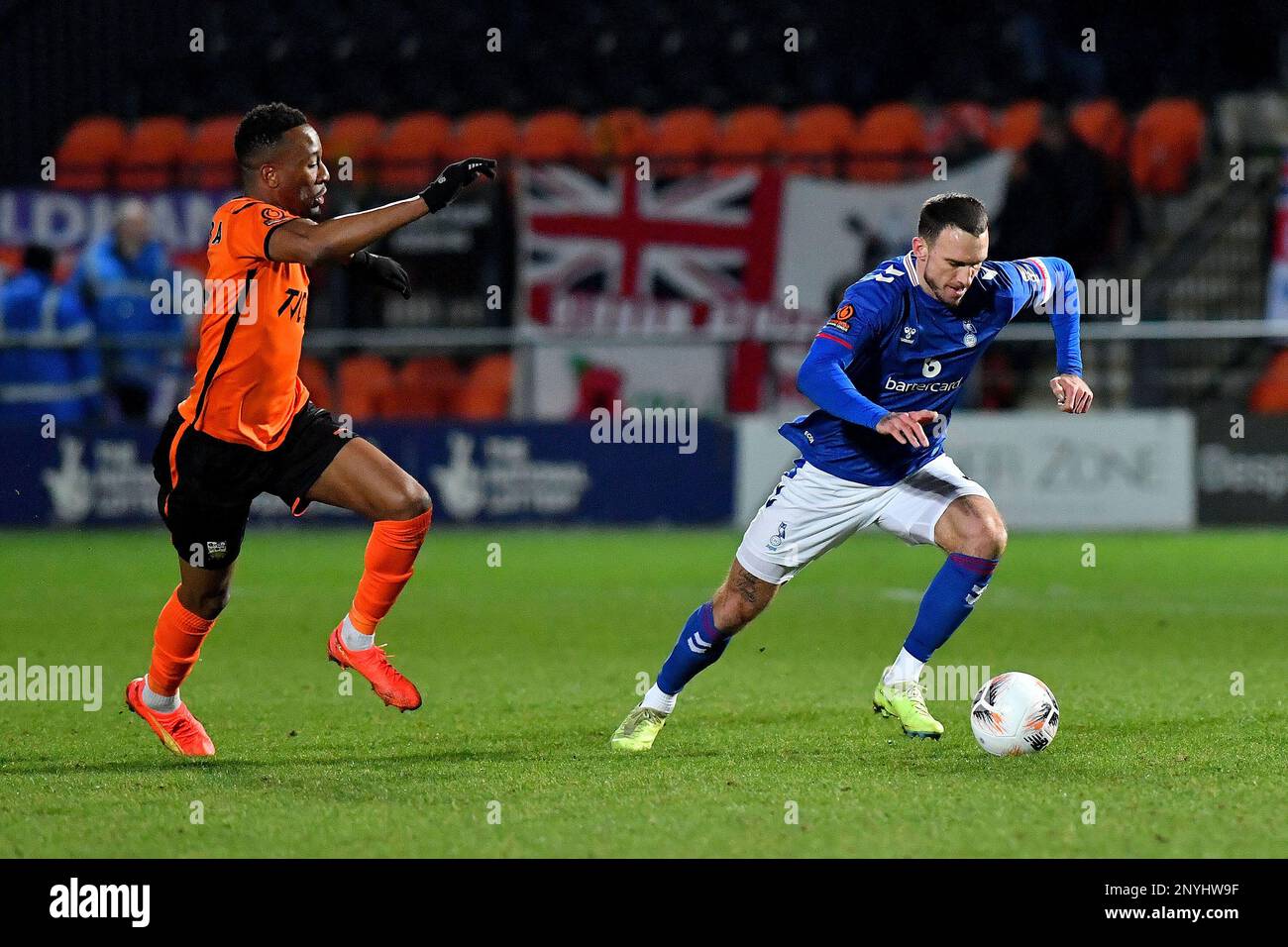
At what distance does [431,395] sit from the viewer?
1625 cm

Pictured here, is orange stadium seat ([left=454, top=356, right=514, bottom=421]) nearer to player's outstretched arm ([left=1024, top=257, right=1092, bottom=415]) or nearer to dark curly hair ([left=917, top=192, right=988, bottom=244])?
player's outstretched arm ([left=1024, top=257, right=1092, bottom=415])

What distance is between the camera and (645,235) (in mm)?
17484

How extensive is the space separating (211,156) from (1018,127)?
872 cm

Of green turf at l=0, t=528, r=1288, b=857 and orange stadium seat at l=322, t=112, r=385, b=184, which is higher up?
orange stadium seat at l=322, t=112, r=385, b=184

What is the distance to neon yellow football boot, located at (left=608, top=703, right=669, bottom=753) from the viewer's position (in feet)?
20.2

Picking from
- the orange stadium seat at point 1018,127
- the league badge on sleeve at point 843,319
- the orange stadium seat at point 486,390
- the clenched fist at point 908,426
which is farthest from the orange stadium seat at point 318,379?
the clenched fist at point 908,426

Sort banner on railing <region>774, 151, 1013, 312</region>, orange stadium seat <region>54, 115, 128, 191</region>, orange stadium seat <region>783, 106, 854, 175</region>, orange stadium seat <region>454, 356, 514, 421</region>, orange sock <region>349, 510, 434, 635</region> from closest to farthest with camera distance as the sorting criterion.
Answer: orange sock <region>349, 510, 434, 635</region> < orange stadium seat <region>454, 356, 514, 421</region> < banner on railing <region>774, 151, 1013, 312</region> < orange stadium seat <region>783, 106, 854, 175</region> < orange stadium seat <region>54, 115, 128, 191</region>

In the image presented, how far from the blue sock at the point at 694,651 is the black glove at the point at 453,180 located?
1720 millimetres

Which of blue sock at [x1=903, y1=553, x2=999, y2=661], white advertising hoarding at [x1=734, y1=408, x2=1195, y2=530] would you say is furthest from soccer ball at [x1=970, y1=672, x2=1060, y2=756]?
white advertising hoarding at [x1=734, y1=408, x2=1195, y2=530]

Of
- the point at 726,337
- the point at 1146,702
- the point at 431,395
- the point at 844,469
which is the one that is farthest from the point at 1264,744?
the point at 431,395

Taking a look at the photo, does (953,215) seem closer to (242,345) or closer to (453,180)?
(453,180)

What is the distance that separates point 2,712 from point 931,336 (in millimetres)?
3935

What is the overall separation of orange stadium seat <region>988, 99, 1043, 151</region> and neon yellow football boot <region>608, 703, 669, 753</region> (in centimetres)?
1151

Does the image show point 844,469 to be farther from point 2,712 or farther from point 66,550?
point 66,550
